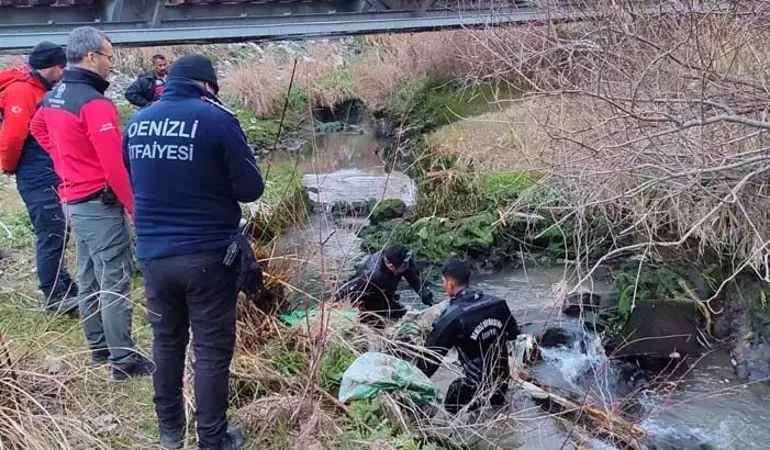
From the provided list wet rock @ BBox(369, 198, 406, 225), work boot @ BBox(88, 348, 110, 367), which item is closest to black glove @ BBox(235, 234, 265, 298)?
work boot @ BBox(88, 348, 110, 367)

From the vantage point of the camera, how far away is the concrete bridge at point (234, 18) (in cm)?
683

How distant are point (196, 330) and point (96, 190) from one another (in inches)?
48.1

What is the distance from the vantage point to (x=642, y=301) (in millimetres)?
7379

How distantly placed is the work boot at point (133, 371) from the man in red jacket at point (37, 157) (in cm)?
69

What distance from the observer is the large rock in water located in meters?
6.95

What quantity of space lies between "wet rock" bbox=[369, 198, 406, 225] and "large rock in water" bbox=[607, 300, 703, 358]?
4.07 meters

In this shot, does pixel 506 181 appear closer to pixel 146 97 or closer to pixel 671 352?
pixel 671 352

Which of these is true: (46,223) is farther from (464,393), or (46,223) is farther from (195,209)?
(464,393)

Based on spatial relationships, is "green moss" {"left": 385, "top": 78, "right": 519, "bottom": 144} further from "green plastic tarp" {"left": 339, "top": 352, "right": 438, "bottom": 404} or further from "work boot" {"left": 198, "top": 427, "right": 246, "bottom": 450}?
"work boot" {"left": 198, "top": 427, "right": 246, "bottom": 450}

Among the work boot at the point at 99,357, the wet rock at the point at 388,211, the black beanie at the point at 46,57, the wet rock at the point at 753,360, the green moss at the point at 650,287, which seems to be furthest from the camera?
the wet rock at the point at 388,211

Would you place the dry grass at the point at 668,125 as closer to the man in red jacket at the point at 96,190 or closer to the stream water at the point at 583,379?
the stream water at the point at 583,379

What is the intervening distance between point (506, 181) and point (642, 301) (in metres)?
3.24

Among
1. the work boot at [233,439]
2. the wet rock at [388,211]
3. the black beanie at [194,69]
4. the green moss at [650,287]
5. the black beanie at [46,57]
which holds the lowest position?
the wet rock at [388,211]

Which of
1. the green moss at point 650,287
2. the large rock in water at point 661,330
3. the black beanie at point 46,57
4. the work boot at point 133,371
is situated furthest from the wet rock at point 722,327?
the black beanie at point 46,57
